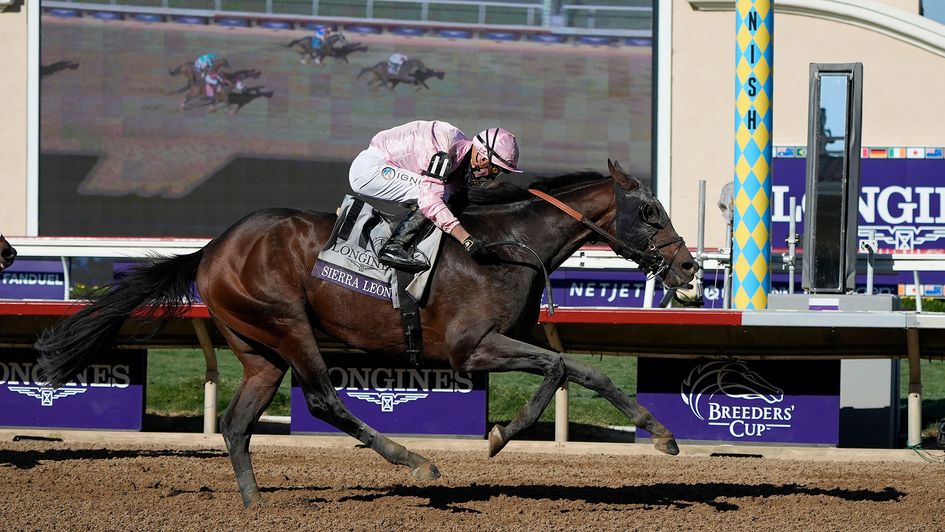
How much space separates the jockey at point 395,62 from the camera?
1611cm

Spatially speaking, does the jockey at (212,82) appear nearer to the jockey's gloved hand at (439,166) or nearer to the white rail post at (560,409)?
the white rail post at (560,409)

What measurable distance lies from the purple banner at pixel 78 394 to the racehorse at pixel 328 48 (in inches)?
314

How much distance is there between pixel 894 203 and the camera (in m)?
16.4

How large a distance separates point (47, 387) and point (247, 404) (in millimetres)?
3523

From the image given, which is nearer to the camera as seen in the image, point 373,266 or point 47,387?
point 373,266

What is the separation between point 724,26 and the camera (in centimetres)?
1722

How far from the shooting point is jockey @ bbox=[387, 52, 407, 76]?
1611 cm

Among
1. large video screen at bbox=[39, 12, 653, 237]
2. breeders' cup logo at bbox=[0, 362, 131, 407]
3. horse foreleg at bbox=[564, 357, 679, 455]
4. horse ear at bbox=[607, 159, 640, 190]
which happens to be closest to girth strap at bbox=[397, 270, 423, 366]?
horse foreleg at bbox=[564, 357, 679, 455]

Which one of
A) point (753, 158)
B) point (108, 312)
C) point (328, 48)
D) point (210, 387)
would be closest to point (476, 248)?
point (108, 312)

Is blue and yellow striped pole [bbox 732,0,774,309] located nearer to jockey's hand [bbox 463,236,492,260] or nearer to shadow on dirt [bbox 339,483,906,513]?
shadow on dirt [bbox 339,483,906,513]

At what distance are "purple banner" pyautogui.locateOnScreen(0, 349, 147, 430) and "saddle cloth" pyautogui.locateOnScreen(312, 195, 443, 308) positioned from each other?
3.50 m

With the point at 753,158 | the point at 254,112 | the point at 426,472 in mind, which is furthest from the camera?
the point at 254,112

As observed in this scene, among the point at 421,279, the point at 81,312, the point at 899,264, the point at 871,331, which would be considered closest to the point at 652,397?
the point at 871,331

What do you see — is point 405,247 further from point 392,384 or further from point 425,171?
point 392,384
